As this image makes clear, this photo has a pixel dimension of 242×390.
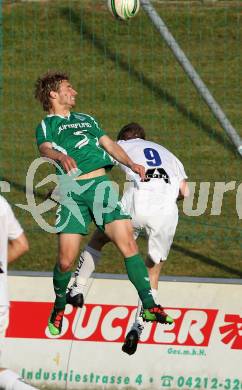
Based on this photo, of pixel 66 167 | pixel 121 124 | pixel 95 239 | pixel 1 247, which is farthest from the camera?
pixel 121 124

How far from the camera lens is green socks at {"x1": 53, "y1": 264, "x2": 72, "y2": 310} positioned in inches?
469

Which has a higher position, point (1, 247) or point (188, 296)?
point (1, 247)

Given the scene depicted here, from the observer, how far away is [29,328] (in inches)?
505

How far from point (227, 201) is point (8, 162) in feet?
9.48

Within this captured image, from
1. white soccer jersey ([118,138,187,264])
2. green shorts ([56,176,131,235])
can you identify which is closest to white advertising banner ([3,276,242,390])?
white soccer jersey ([118,138,187,264])

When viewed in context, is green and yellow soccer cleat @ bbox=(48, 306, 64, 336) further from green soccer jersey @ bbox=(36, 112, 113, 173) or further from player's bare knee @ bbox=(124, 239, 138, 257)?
green soccer jersey @ bbox=(36, 112, 113, 173)

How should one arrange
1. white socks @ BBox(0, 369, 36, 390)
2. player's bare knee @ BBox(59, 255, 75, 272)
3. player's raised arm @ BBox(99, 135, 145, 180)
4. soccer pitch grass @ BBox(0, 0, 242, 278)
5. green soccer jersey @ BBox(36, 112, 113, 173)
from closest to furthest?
white socks @ BBox(0, 369, 36, 390), player's raised arm @ BBox(99, 135, 145, 180), green soccer jersey @ BBox(36, 112, 113, 173), player's bare knee @ BBox(59, 255, 75, 272), soccer pitch grass @ BBox(0, 0, 242, 278)

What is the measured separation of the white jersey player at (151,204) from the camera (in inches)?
482

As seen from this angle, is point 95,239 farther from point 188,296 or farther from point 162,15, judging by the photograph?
point 162,15

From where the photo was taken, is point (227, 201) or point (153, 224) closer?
point (153, 224)

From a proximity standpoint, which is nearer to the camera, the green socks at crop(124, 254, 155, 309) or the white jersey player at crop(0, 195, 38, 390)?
the white jersey player at crop(0, 195, 38, 390)

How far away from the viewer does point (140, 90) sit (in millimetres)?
19266

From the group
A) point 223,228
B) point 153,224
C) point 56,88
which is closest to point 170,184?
point 153,224

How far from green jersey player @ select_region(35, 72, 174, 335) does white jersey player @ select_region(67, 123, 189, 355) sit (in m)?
0.51
